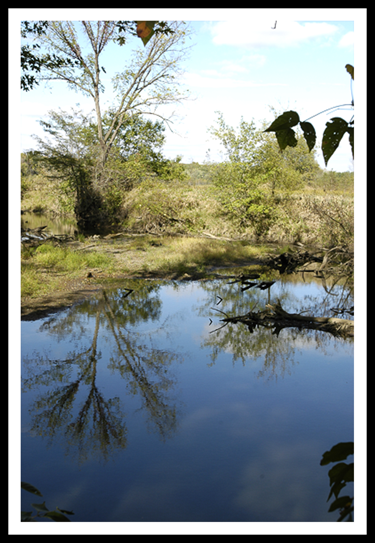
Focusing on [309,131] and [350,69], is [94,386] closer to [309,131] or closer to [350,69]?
[309,131]

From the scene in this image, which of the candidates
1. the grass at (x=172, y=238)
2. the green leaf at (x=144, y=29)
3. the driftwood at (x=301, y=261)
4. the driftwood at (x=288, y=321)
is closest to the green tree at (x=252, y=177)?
the grass at (x=172, y=238)

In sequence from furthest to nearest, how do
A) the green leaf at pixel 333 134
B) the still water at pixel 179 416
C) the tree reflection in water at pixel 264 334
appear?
the tree reflection in water at pixel 264 334, the still water at pixel 179 416, the green leaf at pixel 333 134

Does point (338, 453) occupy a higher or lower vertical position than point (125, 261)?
lower

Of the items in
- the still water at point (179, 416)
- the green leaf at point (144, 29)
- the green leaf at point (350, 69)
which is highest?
the green leaf at point (144, 29)

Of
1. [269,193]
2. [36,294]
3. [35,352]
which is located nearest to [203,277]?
[36,294]

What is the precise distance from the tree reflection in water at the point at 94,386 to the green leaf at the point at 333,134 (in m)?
3.60

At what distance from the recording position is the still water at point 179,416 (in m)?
3.76

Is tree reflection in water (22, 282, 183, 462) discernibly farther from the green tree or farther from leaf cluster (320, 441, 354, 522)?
the green tree

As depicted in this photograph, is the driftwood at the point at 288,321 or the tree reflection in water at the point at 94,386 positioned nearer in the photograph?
the tree reflection in water at the point at 94,386

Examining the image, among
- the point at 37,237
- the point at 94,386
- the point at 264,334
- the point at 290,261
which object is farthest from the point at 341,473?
the point at 37,237

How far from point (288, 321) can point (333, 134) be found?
277 inches

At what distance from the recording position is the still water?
3.76 metres

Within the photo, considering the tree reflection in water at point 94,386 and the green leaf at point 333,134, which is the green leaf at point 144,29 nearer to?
the green leaf at point 333,134

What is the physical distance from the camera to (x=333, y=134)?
1639mm
